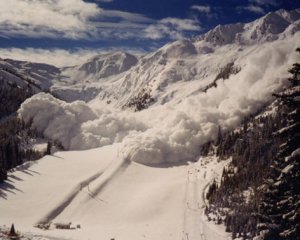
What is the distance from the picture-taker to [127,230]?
11656cm

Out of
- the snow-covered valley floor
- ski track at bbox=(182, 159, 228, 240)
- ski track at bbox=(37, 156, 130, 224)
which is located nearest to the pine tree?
the snow-covered valley floor

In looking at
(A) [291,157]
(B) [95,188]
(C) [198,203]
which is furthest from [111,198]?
(A) [291,157]

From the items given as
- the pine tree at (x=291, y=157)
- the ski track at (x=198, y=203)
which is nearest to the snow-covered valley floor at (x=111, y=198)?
the ski track at (x=198, y=203)

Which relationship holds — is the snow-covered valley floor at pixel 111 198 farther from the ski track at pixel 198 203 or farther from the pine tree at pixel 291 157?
the pine tree at pixel 291 157

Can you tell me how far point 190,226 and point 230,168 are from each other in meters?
50.5

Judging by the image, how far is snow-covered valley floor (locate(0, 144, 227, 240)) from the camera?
117 meters

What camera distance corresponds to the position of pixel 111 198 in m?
145

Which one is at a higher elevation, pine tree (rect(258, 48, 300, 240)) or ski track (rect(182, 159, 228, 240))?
pine tree (rect(258, 48, 300, 240))

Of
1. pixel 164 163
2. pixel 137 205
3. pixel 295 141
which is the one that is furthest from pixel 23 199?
pixel 295 141

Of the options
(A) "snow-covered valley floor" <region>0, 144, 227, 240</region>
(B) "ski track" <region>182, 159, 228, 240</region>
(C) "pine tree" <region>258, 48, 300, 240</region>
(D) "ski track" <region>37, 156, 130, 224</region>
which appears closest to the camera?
(C) "pine tree" <region>258, 48, 300, 240</region>

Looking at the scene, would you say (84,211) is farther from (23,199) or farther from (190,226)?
(190,226)

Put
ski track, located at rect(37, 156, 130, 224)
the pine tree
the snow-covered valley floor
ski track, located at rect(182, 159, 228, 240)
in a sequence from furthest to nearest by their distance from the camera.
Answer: ski track, located at rect(37, 156, 130, 224), the snow-covered valley floor, ski track, located at rect(182, 159, 228, 240), the pine tree

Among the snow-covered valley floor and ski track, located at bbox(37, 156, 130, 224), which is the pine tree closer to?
the snow-covered valley floor

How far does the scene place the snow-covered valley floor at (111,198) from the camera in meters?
117
